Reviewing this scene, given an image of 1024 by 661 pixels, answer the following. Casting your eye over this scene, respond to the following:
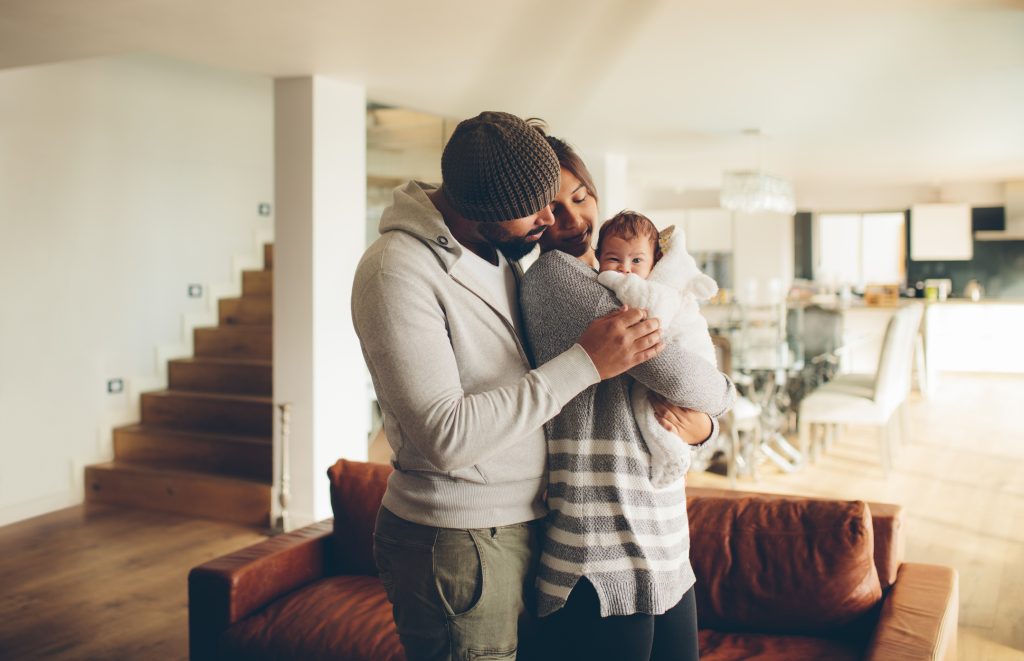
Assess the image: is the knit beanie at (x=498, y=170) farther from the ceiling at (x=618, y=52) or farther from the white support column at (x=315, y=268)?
the white support column at (x=315, y=268)

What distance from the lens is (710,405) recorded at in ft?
4.20

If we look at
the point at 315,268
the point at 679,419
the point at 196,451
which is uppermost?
the point at 315,268

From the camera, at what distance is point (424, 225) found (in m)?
1.24

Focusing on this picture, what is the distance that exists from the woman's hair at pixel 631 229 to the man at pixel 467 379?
0.20 m

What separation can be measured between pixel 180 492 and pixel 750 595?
3.77 meters

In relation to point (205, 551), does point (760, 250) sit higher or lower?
higher

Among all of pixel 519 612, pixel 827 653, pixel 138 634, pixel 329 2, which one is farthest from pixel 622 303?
pixel 138 634

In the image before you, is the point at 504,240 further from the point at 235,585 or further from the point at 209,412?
the point at 209,412

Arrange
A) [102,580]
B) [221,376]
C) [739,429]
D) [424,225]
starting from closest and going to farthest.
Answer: [424,225]
[102,580]
[739,429]
[221,376]

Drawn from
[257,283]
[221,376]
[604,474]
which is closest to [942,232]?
[257,283]

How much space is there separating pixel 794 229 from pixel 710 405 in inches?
431

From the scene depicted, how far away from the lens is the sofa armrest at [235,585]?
7.43 feet

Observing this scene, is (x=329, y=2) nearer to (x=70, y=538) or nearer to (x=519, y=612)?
(x=519, y=612)

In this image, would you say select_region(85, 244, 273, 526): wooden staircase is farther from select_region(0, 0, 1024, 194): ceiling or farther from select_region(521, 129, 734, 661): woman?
select_region(521, 129, 734, 661): woman
